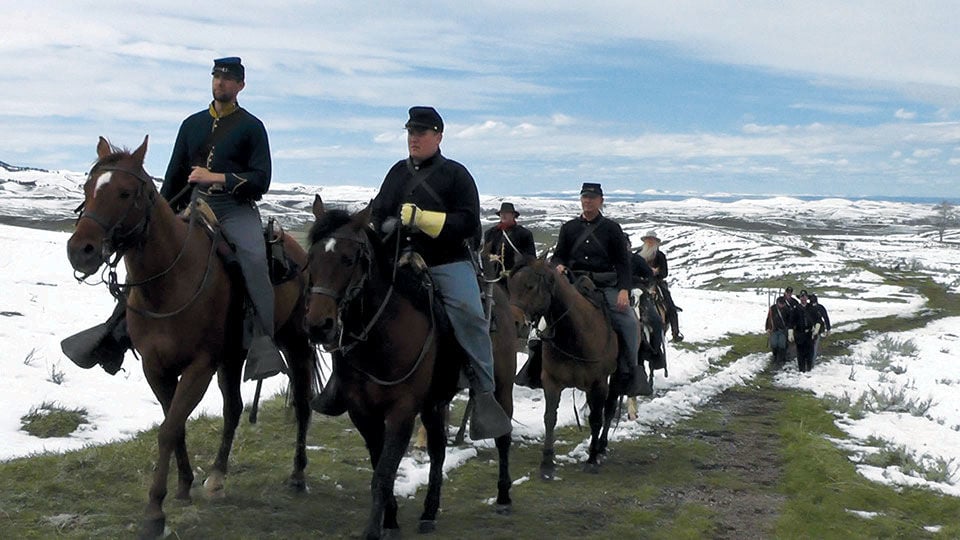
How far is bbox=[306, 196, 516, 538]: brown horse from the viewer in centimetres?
523

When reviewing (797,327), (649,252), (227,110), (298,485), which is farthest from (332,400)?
(797,327)

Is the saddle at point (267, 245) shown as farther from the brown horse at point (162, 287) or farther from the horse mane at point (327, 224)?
the horse mane at point (327, 224)

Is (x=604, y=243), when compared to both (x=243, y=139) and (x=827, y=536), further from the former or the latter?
(x=243, y=139)

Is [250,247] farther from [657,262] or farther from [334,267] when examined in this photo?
[657,262]

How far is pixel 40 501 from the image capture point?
6.31 meters

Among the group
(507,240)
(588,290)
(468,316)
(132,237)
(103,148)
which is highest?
(103,148)

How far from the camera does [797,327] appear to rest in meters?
22.2

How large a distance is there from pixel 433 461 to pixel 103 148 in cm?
347

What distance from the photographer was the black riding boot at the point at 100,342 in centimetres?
637

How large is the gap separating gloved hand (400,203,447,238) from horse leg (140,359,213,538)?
185 centimetres

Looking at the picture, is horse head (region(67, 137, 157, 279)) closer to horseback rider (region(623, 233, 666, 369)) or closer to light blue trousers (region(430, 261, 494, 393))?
light blue trousers (region(430, 261, 494, 393))

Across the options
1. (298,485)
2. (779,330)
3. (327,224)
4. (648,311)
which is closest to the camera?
(327,224)

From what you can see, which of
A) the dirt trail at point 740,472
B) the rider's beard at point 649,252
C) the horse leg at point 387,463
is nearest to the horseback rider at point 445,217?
the horse leg at point 387,463

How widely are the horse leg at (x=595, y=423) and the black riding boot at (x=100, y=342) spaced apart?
547cm
